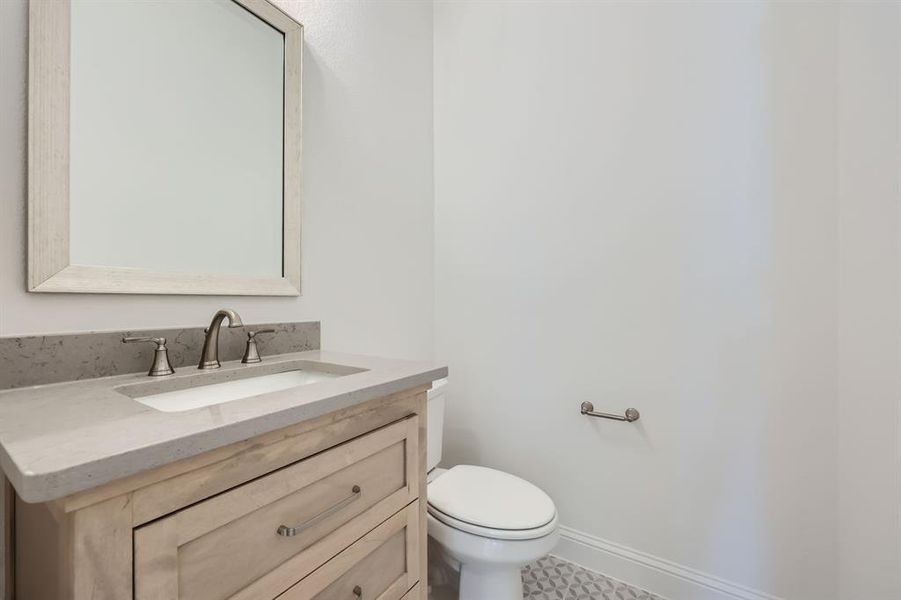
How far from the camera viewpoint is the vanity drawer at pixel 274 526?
1.60ft

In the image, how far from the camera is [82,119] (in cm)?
81

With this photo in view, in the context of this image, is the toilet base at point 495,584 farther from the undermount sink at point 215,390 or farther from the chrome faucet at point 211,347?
the chrome faucet at point 211,347

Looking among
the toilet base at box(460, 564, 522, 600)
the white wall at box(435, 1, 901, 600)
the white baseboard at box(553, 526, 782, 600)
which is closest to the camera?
the white wall at box(435, 1, 901, 600)

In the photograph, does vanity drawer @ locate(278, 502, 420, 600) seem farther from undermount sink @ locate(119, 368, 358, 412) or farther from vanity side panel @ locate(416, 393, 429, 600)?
undermount sink @ locate(119, 368, 358, 412)

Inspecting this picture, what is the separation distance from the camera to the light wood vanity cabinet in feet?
1.44

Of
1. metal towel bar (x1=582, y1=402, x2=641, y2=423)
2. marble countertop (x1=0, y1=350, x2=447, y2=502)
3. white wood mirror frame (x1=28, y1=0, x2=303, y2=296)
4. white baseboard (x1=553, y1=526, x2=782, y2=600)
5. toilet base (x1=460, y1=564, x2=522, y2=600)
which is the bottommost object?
white baseboard (x1=553, y1=526, x2=782, y2=600)

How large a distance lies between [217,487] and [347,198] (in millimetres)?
1117

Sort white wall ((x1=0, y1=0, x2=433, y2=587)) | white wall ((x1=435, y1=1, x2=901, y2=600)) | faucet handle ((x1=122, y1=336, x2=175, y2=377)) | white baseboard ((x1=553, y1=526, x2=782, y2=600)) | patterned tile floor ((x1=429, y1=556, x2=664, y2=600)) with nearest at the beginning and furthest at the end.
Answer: white wall ((x1=0, y1=0, x2=433, y2=587)) < faucet handle ((x1=122, y1=336, x2=175, y2=377)) < white wall ((x1=435, y1=1, x2=901, y2=600)) < white baseboard ((x1=553, y1=526, x2=782, y2=600)) < patterned tile floor ((x1=429, y1=556, x2=664, y2=600))

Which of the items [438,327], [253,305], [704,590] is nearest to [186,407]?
[253,305]

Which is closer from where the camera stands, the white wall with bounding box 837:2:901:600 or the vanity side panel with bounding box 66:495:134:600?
the vanity side panel with bounding box 66:495:134:600

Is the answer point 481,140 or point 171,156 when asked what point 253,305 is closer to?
point 171,156

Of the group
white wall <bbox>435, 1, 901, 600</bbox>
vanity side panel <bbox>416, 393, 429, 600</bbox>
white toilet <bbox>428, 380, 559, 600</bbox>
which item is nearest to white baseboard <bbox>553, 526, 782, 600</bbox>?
white wall <bbox>435, 1, 901, 600</bbox>

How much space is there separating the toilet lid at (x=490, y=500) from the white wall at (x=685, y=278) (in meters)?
0.35

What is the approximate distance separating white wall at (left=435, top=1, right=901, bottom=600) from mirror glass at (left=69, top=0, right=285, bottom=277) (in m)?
0.93
